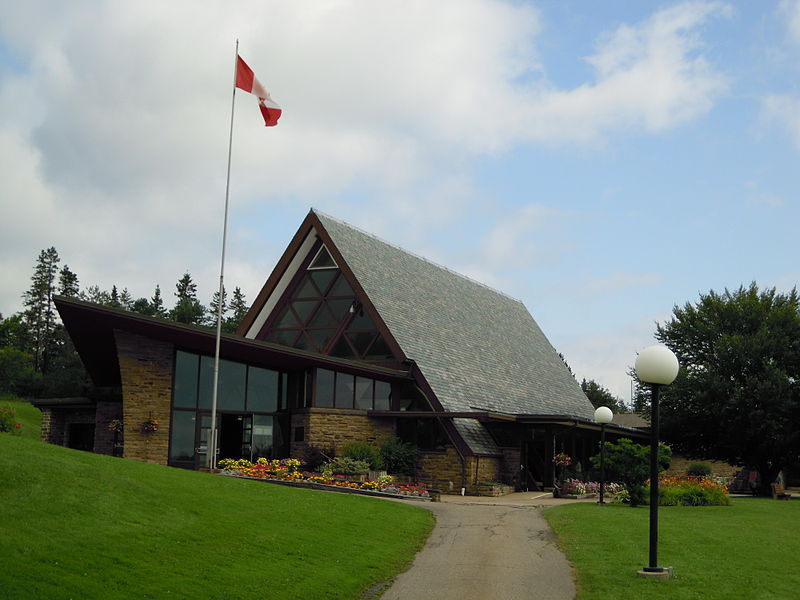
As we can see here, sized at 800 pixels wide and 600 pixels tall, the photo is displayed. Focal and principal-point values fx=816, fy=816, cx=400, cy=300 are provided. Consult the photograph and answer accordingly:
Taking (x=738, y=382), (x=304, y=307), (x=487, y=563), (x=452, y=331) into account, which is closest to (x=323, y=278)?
(x=304, y=307)

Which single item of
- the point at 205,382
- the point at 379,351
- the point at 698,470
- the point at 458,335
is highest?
the point at 458,335

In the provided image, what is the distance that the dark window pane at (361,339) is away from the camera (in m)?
31.2

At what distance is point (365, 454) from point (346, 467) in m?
1.78

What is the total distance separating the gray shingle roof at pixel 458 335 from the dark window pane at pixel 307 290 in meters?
1.91

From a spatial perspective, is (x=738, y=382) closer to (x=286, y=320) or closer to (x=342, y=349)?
(x=342, y=349)

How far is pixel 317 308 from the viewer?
3253 cm

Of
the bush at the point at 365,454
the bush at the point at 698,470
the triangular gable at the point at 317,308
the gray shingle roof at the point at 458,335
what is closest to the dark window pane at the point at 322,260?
the triangular gable at the point at 317,308

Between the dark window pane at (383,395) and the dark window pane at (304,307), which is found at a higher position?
the dark window pane at (304,307)

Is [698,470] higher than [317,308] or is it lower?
lower

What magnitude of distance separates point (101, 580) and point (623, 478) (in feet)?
58.2

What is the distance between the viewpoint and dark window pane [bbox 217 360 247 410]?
27.0 metres

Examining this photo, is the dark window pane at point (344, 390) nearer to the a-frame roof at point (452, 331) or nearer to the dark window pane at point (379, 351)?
the dark window pane at point (379, 351)

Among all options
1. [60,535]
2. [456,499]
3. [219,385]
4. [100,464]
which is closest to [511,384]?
[456,499]

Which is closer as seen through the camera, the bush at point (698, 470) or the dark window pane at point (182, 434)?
the dark window pane at point (182, 434)
